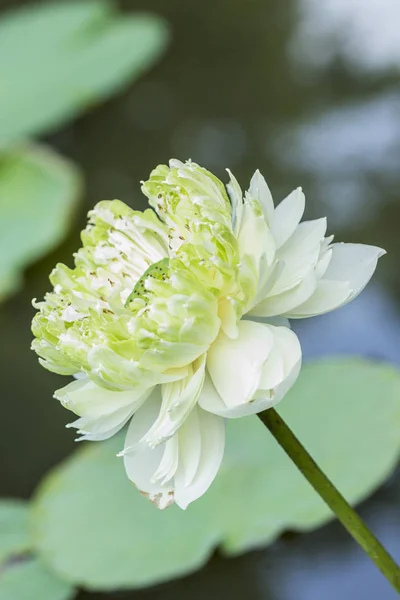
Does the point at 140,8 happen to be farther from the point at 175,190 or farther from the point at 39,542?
the point at 175,190

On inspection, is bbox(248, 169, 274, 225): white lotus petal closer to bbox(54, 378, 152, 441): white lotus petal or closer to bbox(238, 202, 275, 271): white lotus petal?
bbox(238, 202, 275, 271): white lotus petal

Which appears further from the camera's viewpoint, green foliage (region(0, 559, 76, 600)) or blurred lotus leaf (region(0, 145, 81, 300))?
blurred lotus leaf (region(0, 145, 81, 300))

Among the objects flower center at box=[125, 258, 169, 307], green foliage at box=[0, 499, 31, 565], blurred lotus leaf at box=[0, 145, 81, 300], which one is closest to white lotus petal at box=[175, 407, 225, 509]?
flower center at box=[125, 258, 169, 307]

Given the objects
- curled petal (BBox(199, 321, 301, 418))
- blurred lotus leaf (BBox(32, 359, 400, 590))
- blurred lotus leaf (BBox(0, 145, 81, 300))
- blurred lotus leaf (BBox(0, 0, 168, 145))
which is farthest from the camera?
blurred lotus leaf (BBox(0, 0, 168, 145))

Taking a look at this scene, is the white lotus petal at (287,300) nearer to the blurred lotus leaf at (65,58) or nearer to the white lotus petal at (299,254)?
the white lotus petal at (299,254)

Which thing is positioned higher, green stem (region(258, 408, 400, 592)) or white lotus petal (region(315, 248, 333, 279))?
white lotus petal (region(315, 248, 333, 279))

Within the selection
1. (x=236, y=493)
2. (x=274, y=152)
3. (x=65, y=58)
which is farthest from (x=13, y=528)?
(x=65, y=58)
